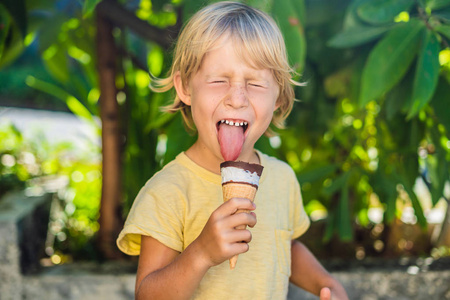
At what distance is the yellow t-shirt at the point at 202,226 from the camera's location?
1276mm

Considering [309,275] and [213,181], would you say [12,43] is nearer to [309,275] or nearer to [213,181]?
[213,181]

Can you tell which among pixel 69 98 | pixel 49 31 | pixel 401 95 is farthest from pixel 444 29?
pixel 69 98

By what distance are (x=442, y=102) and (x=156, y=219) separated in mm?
1277

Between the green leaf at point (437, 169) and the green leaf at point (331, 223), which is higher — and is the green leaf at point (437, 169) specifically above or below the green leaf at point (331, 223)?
above

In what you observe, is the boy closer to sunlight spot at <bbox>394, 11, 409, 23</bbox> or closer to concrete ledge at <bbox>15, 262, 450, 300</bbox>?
sunlight spot at <bbox>394, 11, 409, 23</bbox>

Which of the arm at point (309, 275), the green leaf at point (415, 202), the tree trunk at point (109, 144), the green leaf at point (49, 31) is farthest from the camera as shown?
the tree trunk at point (109, 144)

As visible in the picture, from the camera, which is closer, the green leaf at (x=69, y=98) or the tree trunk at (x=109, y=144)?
the tree trunk at (x=109, y=144)

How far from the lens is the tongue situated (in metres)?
1.17

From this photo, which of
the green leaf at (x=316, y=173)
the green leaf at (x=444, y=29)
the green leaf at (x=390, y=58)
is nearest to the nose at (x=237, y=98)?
the green leaf at (x=390, y=58)

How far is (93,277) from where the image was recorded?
226 cm

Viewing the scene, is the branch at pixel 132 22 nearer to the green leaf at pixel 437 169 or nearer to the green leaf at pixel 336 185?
the green leaf at pixel 336 185

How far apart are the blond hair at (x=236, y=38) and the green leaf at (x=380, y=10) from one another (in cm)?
60

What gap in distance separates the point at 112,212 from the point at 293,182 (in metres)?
1.33

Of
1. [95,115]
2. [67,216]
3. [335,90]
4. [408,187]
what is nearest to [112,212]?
[67,216]
